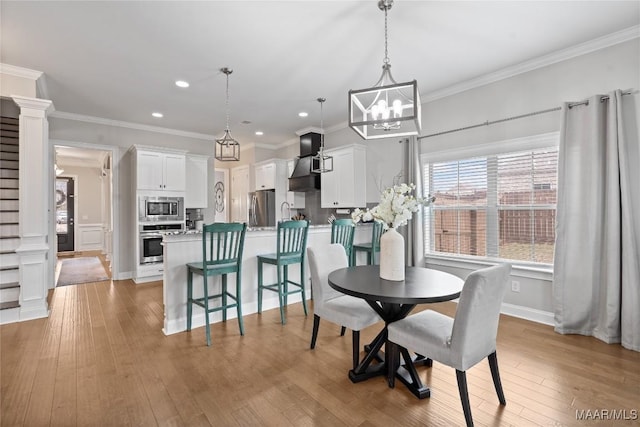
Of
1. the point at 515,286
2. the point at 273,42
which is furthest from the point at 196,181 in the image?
the point at 515,286

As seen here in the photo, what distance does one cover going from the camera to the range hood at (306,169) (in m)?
6.00

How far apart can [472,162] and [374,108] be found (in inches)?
94.0

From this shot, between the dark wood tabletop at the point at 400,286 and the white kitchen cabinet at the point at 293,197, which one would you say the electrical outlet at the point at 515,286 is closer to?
the dark wood tabletop at the point at 400,286

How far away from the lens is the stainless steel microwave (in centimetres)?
533

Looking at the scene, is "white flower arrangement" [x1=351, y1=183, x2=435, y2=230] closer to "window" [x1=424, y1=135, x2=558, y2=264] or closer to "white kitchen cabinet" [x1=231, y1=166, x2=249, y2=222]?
"window" [x1=424, y1=135, x2=558, y2=264]

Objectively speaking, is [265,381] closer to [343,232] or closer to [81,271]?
[343,232]

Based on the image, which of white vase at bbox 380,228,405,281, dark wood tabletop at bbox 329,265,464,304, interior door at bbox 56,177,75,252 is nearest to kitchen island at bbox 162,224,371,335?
dark wood tabletop at bbox 329,265,464,304

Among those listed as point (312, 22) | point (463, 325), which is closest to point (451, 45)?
point (312, 22)

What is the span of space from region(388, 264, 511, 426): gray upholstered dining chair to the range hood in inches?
168

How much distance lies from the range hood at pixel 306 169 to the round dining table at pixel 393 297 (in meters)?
3.67

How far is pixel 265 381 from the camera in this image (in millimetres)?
2240

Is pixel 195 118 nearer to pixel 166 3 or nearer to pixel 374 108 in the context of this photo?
pixel 166 3

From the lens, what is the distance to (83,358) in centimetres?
260

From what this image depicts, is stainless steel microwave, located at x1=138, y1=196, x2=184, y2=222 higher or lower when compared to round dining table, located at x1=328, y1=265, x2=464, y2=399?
higher
